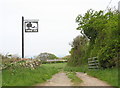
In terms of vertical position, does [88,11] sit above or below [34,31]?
above

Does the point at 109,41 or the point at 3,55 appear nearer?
the point at 3,55

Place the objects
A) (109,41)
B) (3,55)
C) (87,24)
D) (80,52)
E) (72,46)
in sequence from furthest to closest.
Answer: (72,46), (80,52), (87,24), (109,41), (3,55)

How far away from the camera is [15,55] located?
590 inches


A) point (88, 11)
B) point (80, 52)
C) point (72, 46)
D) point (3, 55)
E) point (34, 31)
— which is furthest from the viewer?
point (72, 46)

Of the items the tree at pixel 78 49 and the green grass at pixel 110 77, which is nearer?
the green grass at pixel 110 77

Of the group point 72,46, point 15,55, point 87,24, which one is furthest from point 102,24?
point 72,46

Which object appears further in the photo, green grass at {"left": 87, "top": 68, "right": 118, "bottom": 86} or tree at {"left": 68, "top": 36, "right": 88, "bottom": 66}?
tree at {"left": 68, "top": 36, "right": 88, "bottom": 66}

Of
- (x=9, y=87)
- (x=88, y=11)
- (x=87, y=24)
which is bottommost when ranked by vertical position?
(x=9, y=87)

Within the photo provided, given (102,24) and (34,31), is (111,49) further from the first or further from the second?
(34,31)

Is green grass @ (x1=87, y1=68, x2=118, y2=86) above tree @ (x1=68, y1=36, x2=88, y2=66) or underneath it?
underneath

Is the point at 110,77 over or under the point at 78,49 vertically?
under

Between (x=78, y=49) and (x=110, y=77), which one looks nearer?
(x=110, y=77)

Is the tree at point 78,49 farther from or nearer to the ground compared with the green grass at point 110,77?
farther from the ground

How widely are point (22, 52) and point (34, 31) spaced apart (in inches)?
77.7
